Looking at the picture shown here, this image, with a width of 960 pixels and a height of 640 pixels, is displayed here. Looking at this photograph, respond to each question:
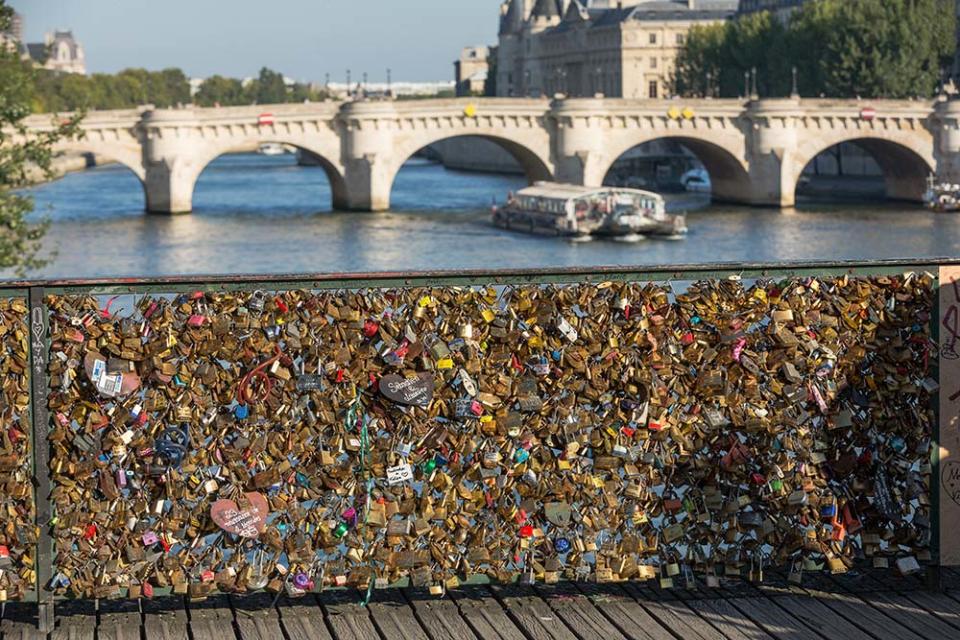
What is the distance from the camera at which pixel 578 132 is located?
57.8 meters

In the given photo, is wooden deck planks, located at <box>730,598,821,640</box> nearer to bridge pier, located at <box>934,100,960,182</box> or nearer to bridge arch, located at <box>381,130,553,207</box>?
bridge arch, located at <box>381,130,553,207</box>

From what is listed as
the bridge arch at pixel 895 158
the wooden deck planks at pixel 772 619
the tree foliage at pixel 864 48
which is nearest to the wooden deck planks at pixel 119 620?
the wooden deck planks at pixel 772 619

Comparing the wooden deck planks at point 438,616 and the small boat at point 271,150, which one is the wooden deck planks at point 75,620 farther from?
the small boat at point 271,150

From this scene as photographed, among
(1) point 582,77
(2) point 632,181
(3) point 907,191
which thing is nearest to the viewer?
(3) point 907,191

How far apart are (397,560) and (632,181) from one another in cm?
6834

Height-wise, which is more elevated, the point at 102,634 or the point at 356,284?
the point at 356,284

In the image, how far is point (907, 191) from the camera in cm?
6053

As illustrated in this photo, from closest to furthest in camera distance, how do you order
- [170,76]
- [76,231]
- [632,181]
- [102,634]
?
[102,634], [76,231], [632,181], [170,76]

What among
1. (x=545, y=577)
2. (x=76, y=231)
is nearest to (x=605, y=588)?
(x=545, y=577)

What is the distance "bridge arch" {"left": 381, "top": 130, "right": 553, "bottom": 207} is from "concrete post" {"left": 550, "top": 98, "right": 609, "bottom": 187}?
40 centimetres

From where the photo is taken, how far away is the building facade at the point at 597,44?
111 meters

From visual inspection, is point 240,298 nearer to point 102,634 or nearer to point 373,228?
point 102,634

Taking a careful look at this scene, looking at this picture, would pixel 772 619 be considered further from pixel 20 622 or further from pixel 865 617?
pixel 20 622

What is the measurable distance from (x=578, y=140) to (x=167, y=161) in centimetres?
1226
